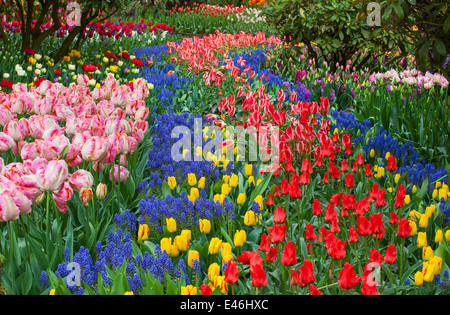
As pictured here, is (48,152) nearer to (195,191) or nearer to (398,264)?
(195,191)

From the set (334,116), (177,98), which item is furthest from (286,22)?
(334,116)

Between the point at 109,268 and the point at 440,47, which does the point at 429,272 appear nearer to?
the point at 109,268

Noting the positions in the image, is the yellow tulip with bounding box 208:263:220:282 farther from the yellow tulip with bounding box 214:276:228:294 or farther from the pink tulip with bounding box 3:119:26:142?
the pink tulip with bounding box 3:119:26:142

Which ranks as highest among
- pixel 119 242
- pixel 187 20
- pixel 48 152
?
pixel 187 20

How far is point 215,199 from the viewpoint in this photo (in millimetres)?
2701

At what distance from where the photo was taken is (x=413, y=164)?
3.53 metres

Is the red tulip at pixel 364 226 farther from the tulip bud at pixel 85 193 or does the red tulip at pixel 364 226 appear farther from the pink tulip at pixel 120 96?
the pink tulip at pixel 120 96

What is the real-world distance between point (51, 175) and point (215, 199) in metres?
1.01

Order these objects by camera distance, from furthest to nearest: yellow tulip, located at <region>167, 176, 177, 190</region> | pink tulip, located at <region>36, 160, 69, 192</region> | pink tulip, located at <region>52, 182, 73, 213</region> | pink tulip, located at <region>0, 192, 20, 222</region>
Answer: yellow tulip, located at <region>167, 176, 177, 190</region>
pink tulip, located at <region>52, 182, 73, 213</region>
pink tulip, located at <region>36, 160, 69, 192</region>
pink tulip, located at <region>0, 192, 20, 222</region>

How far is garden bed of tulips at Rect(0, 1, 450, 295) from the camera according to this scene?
195cm

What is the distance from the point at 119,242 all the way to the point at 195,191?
0.61 metres

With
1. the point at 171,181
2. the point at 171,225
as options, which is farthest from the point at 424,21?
the point at 171,225

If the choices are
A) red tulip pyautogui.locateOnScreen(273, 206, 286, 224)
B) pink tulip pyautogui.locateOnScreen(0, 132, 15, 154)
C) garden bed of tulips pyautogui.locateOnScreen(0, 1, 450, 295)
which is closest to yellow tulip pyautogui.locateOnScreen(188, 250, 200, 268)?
garden bed of tulips pyautogui.locateOnScreen(0, 1, 450, 295)
